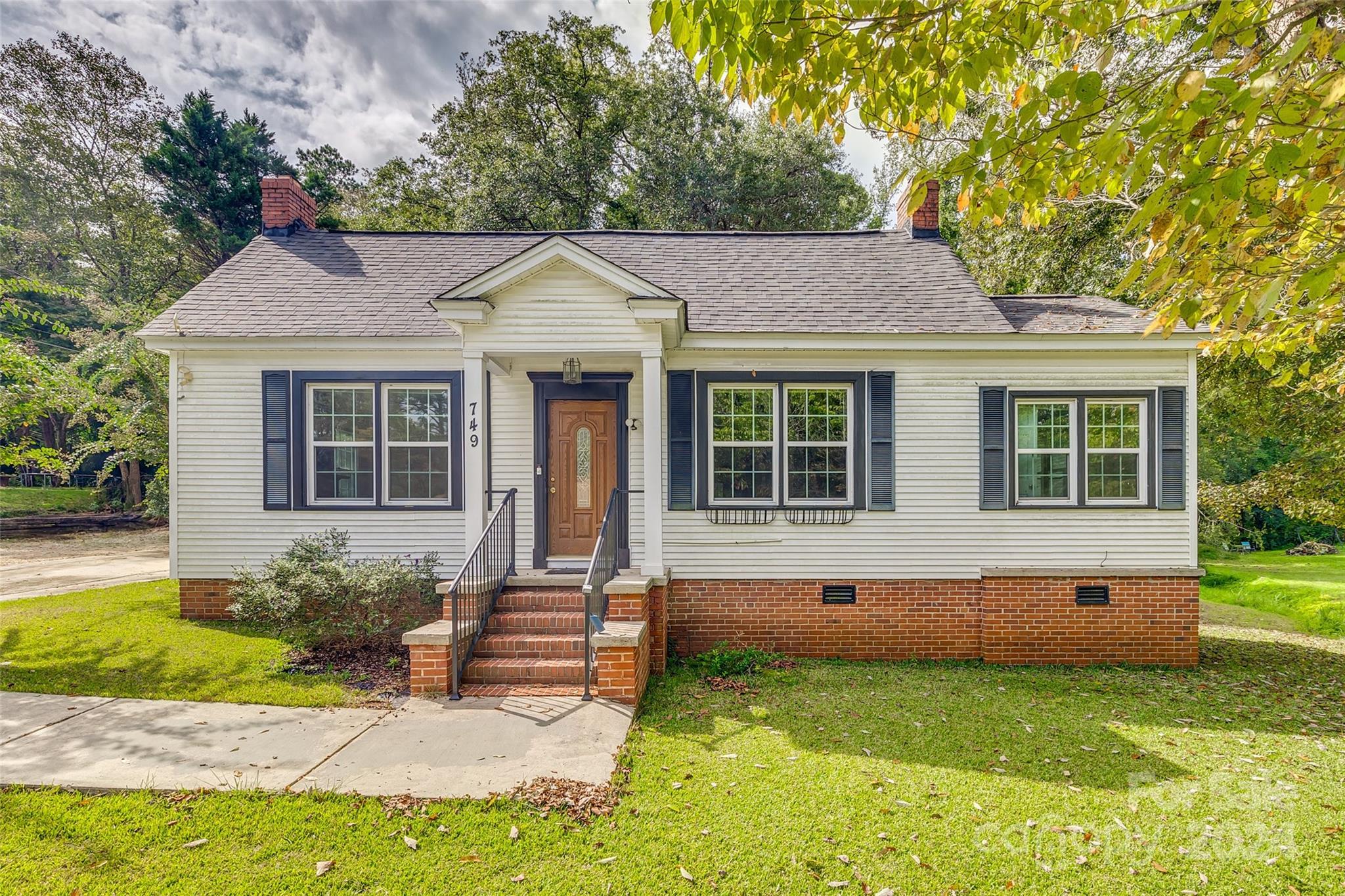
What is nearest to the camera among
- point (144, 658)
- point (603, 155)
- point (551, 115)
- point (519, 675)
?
point (519, 675)

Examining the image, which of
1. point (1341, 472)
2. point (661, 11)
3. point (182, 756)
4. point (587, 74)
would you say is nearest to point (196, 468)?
point (182, 756)

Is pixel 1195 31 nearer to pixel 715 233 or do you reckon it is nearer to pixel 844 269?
pixel 844 269

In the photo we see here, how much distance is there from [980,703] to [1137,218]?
4.75 m

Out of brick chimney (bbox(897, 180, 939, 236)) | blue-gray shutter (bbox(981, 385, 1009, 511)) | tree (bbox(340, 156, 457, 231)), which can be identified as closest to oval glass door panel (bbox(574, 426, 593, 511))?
blue-gray shutter (bbox(981, 385, 1009, 511))

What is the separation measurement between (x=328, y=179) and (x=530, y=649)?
25.5 meters

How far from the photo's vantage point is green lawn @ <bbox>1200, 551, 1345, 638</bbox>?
11.0 metres

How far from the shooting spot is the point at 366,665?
6.34m

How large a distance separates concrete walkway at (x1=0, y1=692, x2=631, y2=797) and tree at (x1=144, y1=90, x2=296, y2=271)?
19.7m

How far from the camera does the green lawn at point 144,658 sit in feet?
17.9

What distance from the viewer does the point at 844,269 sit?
874cm

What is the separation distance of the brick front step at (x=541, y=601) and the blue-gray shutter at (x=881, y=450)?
360 centimetres

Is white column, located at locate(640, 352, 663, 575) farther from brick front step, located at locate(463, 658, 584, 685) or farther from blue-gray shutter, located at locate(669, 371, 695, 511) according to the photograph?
brick front step, located at locate(463, 658, 584, 685)

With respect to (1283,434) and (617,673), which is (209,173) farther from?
(1283,434)

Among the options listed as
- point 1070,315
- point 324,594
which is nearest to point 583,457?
point 324,594
